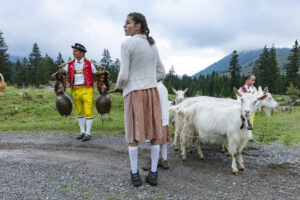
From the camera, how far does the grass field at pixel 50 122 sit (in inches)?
307

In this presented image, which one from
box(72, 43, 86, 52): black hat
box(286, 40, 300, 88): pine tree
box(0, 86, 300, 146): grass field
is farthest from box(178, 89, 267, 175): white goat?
box(286, 40, 300, 88): pine tree

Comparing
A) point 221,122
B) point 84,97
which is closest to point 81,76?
point 84,97

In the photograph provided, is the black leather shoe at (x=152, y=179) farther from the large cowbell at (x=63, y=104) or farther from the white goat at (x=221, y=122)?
the large cowbell at (x=63, y=104)

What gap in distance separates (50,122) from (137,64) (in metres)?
7.50

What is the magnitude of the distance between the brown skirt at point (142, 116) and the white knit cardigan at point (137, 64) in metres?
0.12

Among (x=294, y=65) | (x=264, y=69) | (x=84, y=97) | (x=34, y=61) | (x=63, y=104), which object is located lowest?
(x=63, y=104)

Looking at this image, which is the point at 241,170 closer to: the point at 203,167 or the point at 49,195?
the point at 203,167

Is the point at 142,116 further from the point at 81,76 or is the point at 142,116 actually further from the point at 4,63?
the point at 4,63

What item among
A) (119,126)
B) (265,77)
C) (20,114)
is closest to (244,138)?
(119,126)

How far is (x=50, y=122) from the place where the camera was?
365 inches

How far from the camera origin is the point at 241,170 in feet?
14.1

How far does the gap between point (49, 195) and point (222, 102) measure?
156 inches

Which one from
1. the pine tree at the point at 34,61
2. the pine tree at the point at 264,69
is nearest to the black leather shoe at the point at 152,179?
the pine tree at the point at 34,61

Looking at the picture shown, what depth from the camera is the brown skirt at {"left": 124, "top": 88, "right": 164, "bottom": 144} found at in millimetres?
3172
